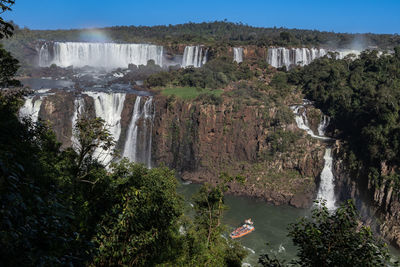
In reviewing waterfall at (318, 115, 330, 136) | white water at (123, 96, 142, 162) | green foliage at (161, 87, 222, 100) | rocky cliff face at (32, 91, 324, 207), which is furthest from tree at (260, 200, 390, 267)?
green foliage at (161, 87, 222, 100)

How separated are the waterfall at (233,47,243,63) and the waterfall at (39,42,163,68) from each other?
12370mm

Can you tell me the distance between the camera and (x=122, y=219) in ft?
24.2

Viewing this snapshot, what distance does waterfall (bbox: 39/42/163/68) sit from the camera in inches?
2154

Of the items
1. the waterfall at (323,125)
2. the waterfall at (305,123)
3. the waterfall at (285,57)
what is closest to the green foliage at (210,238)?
the waterfall at (305,123)

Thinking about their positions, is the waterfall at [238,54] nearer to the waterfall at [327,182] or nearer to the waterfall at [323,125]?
the waterfall at [323,125]

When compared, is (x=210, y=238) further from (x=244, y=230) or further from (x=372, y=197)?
(x=372, y=197)

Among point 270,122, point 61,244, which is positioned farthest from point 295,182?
point 61,244

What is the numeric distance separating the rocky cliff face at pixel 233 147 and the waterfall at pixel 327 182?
567 millimetres

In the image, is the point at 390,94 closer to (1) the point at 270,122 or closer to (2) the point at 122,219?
(1) the point at 270,122

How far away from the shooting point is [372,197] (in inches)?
953

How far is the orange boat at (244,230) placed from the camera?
2186 cm

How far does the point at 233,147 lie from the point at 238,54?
24.9 metres

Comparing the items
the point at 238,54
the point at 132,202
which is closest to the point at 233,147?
the point at 132,202

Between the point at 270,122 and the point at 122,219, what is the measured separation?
26584 millimetres
